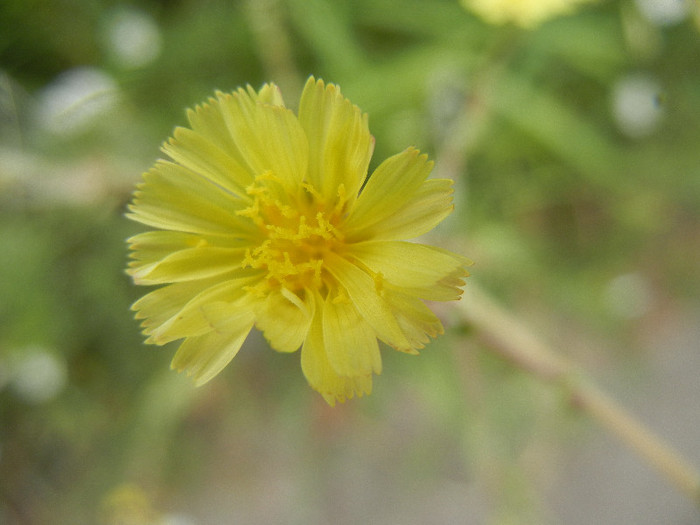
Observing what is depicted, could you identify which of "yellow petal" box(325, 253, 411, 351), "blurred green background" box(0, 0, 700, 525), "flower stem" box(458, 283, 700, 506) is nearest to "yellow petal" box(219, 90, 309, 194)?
"yellow petal" box(325, 253, 411, 351)

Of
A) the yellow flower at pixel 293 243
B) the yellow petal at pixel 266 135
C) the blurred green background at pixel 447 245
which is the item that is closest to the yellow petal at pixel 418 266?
the yellow flower at pixel 293 243

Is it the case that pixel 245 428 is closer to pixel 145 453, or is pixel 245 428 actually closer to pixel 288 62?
pixel 145 453

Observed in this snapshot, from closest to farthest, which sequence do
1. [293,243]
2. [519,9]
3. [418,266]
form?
[418,266], [293,243], [519,9]

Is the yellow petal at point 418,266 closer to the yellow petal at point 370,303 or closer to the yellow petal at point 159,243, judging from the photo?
the yellow petal at point 370,303

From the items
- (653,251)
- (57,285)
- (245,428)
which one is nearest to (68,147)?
(57,285)

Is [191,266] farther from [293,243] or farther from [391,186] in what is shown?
[391,186]

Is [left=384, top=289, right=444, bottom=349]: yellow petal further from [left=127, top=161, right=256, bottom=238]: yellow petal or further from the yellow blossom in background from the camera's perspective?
the yellow blossom in background

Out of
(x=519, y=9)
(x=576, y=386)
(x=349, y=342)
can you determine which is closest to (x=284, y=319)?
(x=349, y=342)
